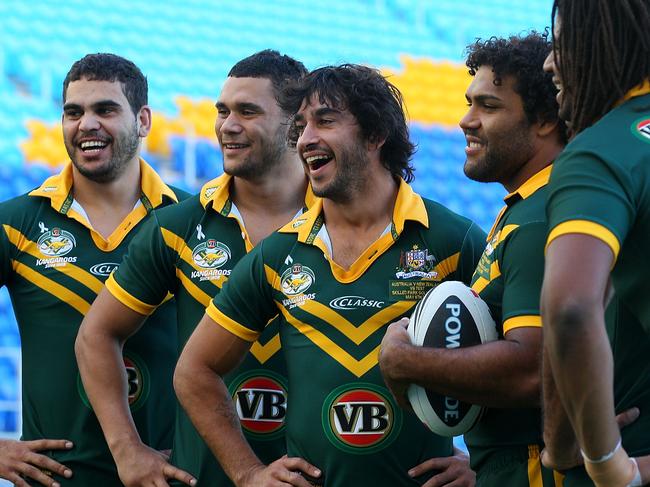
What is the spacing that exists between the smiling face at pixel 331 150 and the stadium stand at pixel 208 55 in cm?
673

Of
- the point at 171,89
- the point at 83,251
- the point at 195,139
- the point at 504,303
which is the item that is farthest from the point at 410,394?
the point at 171,89

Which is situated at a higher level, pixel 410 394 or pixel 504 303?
pixel 504 303

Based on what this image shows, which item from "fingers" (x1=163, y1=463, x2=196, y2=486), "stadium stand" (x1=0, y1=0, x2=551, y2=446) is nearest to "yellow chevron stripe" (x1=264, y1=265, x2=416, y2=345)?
"fingers" (x1=163, y1=463, x2=196, y2=486)

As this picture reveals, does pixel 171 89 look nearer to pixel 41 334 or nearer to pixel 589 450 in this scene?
pixel 41 334

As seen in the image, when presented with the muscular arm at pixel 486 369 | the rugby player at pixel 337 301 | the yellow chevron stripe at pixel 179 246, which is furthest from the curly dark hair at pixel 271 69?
the muscular arm at pixel 486 369

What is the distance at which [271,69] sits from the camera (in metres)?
4.82

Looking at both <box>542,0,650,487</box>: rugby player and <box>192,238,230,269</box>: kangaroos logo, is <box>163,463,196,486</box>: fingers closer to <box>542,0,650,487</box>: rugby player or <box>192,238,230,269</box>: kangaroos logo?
<box>192,238,230,269</box>: kangaroos logo

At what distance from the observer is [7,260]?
15.4ft

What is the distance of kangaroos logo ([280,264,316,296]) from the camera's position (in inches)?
150

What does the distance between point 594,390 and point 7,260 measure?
317 centimetres

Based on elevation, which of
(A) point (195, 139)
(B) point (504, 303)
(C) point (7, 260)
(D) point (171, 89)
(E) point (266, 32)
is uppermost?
(E) point (266, 32)

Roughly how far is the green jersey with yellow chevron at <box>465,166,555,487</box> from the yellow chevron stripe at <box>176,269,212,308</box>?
1352 millimetres

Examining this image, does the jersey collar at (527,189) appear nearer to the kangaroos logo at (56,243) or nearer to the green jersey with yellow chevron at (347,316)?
the green jersey with yellow chevron at (347,316)

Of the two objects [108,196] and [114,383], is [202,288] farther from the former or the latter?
[108,196]
